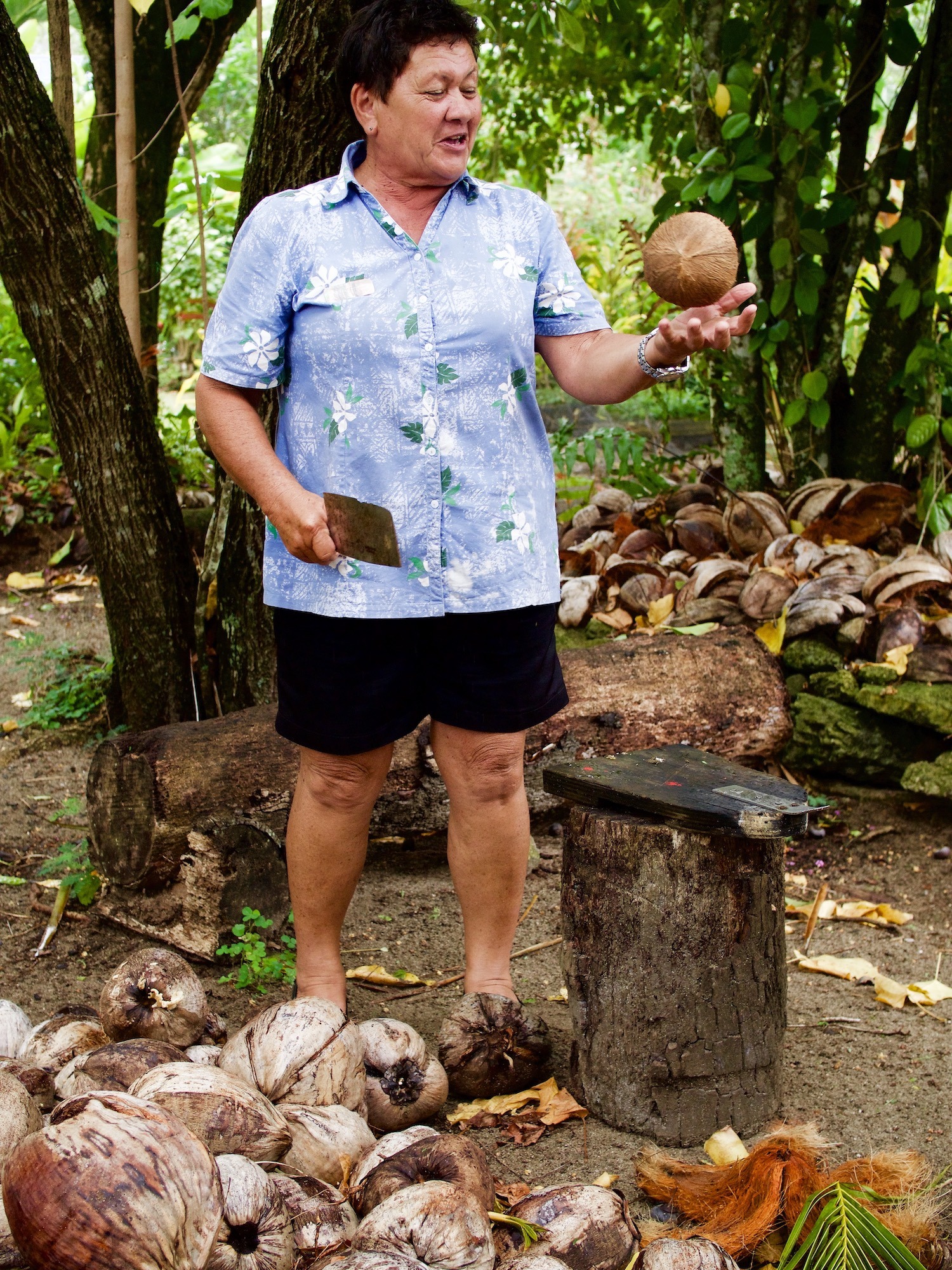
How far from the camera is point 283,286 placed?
211 centimetres

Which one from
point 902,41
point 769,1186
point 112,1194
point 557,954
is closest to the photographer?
point 112,1194

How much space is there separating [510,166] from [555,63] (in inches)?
21.1

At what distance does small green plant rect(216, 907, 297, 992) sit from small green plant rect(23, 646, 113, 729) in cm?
145

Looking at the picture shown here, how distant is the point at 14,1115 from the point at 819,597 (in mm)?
2800

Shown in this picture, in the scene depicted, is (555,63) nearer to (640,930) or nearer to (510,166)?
(510,166)

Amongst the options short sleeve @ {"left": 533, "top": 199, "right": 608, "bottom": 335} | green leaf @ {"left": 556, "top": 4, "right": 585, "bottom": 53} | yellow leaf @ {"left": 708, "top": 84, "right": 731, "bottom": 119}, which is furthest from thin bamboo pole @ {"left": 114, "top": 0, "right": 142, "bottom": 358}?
yellow leaf @ {"left": 708, "top": 84, "right": 731, "bottom": 119}

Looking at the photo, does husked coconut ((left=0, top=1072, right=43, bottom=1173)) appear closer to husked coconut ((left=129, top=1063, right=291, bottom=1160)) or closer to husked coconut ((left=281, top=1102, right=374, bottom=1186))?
husked coconut ((left=129, top=1063, right=291, bottom=1160))

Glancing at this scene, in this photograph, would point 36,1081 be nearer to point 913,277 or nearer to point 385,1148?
point 385,1148

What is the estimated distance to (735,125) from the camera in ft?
12.6

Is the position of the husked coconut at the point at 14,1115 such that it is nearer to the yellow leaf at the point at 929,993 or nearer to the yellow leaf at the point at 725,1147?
the yellow leaf at the point at 725,1147

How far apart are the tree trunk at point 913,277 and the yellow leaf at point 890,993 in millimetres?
2142

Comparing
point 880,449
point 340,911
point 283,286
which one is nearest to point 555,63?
point 880,449

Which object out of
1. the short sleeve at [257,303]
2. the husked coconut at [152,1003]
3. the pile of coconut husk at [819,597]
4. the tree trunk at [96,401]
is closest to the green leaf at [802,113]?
the pile of coconut husk at [819,597]

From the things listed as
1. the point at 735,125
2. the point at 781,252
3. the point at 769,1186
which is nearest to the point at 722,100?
the point at 735,125
